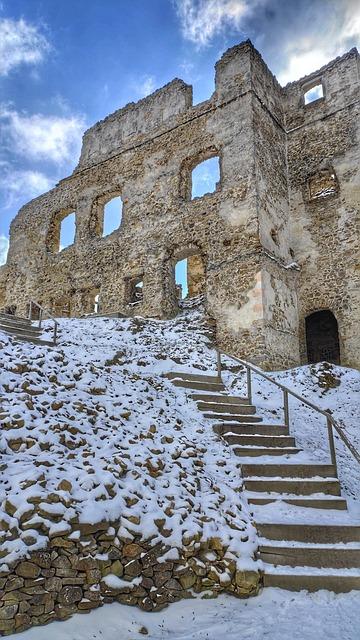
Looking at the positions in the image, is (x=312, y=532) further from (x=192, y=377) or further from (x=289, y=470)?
(x=192, y=377)

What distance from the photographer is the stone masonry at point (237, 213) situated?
13.6 meters

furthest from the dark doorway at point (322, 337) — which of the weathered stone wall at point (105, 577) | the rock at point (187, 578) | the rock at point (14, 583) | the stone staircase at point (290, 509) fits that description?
the rock at point (14, 583)

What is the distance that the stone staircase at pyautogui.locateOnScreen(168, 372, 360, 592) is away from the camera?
492 cm

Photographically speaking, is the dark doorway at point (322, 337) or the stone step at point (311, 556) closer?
the stone step at point (311, 556)

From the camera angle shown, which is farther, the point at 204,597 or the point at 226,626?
the point at 204,597

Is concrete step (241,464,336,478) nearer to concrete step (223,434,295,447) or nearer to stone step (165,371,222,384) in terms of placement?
concrete step (223,434,295,447)

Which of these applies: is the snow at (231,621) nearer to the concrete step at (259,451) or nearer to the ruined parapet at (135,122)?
the concrete step at (259,451)

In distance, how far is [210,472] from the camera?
20.4 feet

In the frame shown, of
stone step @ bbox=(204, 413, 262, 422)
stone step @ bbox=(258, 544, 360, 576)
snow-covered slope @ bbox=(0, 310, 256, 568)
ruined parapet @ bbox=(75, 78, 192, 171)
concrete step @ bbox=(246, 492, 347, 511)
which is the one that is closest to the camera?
snow-covered slope @ bbox=(0, 310, 256, 568)

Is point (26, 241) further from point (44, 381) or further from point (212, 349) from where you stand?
A: point (44, 381)

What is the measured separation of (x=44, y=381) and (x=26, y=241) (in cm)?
1622

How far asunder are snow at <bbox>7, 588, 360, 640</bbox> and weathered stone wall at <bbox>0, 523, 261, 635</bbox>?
0.10m

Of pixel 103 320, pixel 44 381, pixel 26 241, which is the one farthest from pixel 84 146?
pixel 44 381

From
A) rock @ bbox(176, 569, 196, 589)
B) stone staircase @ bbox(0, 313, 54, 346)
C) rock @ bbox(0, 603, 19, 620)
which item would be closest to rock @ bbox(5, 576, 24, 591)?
rock @ bbox(0, 603, 19, 620)
